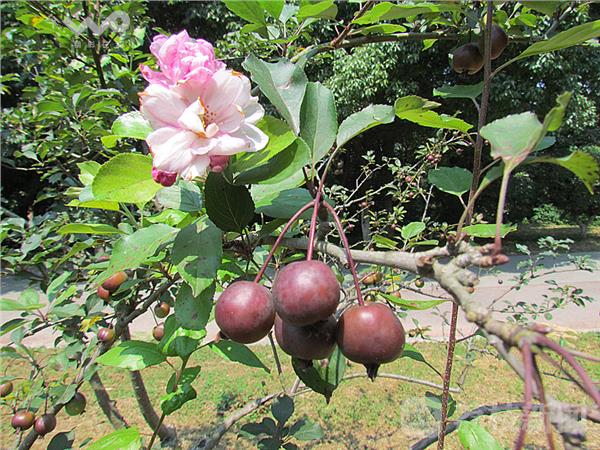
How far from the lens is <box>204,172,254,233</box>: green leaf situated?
649mm

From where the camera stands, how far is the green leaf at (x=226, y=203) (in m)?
0.65

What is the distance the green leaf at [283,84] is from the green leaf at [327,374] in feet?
1.21

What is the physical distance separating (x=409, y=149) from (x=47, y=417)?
8025 mm

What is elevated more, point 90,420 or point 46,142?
point 46,142

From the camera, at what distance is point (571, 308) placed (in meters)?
5.59

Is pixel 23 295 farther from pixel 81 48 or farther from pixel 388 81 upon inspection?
pixel 388 81

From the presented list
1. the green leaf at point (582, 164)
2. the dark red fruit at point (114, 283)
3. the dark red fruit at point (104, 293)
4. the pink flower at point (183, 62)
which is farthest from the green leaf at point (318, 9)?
the dark red fruit at point (104, 293)

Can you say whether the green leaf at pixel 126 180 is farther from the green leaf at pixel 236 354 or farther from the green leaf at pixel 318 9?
the green leaf at pixel 318 9

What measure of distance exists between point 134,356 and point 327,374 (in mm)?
449

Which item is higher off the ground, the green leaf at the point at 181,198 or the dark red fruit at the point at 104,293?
the green leaf at the point at 181,198

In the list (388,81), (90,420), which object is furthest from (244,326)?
(388,81)

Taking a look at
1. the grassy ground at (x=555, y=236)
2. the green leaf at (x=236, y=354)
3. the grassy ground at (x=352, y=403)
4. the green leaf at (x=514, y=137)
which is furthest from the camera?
the grassy ground at (x=555, y=236)

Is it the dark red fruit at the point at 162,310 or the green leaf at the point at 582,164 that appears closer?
the green leaf at the point at 582,164

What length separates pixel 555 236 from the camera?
11672 millimetres
